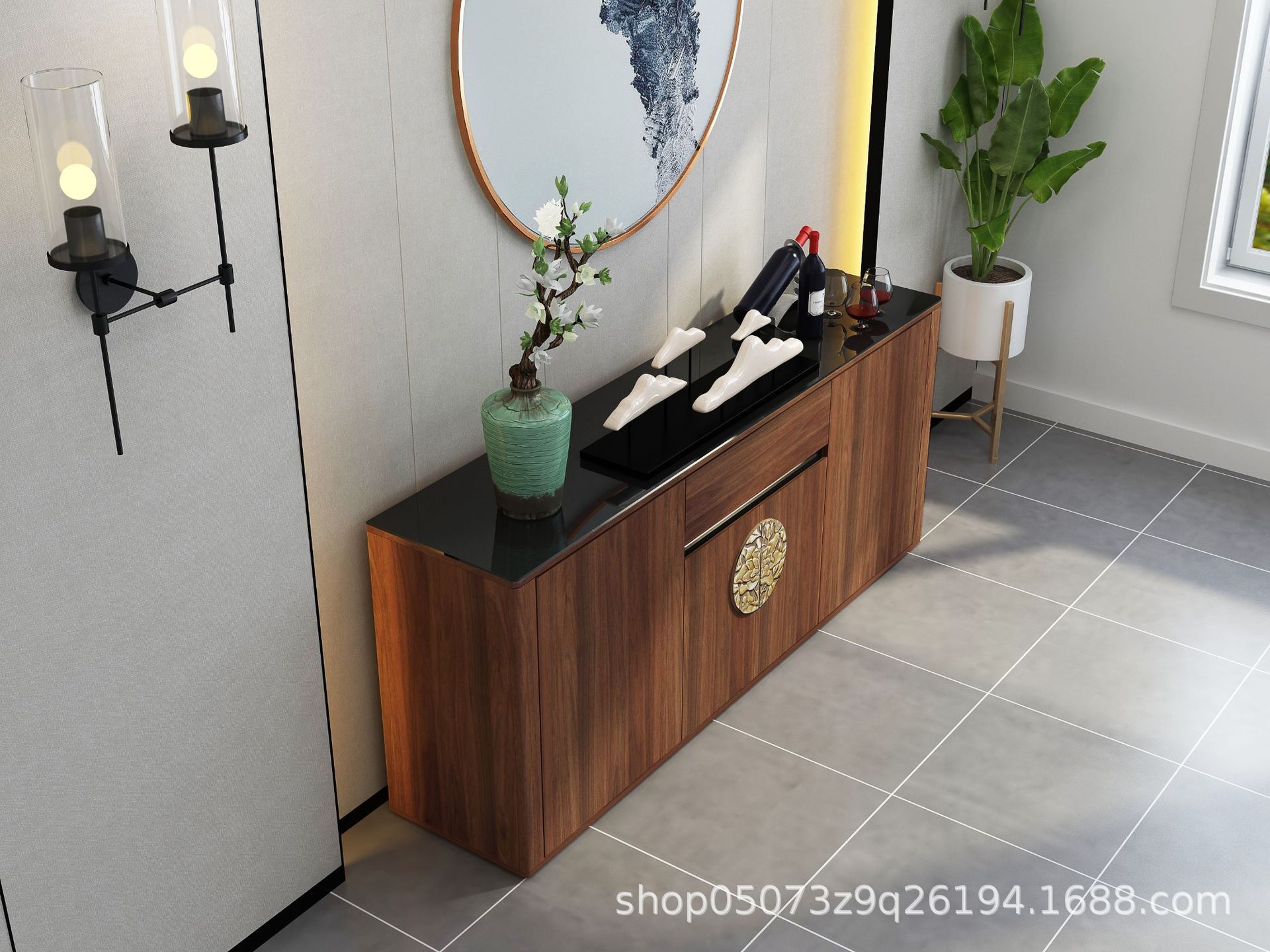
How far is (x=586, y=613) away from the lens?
2863 millimetres

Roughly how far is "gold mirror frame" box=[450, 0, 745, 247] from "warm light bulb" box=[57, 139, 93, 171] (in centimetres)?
97

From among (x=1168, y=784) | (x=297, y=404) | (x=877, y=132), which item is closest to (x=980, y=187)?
(x=877, y=132)

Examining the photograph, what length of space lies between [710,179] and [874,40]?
2.91ft

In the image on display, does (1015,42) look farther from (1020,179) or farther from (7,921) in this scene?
(7,921)

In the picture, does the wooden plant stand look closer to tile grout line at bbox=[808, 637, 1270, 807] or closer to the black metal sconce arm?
tile grout line at bbox=[808, 637, 1270, 807]

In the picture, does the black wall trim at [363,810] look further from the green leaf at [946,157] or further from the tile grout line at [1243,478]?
the tile grout line at [1243,478]

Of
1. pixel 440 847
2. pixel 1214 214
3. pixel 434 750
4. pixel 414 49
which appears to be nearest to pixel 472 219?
pixel 414 49

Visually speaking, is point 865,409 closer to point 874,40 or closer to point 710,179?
point 710,179

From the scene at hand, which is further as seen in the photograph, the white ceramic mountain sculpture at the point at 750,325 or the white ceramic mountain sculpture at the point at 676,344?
the white ceramic mountain sculpture at the point at 750,325

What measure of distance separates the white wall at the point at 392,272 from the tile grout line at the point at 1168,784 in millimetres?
1582

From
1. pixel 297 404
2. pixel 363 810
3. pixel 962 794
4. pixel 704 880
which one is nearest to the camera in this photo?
pixel 297 404

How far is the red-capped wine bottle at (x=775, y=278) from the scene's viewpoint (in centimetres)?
362

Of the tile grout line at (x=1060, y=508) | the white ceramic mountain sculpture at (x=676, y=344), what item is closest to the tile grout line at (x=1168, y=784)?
the tile grout line at (x=1060, y=508)

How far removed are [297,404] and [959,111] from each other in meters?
2.73
